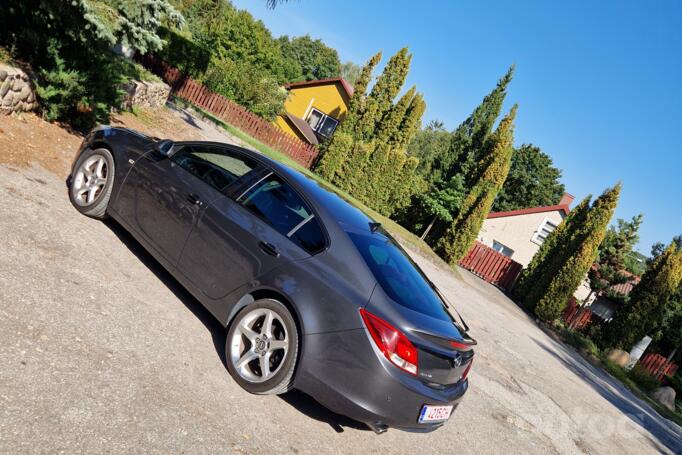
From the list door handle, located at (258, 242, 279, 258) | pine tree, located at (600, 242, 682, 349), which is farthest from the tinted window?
pine tree, located at (600, 242, 682, 349)

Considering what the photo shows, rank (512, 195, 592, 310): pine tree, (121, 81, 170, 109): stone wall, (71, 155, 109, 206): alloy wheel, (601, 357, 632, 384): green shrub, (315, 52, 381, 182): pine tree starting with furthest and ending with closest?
(315, 52, 381, 182): pine tree → (512, 195, 592, 310): pine tree → (601, 357, 632, 384): green shrub → (121, 81, 170, 109): stone wall → (71, 155, 109, 206): alloy wheel

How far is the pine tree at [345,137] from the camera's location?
2588 cm

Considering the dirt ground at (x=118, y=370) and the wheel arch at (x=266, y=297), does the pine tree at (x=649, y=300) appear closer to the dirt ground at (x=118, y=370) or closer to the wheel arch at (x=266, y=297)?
the dirt ground at (x=118, y=370)

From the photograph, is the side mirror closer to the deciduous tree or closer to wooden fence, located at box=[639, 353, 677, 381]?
wooden fence, located at box=[639, 353, 677, 381]

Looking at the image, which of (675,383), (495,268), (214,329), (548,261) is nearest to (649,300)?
(548,261)

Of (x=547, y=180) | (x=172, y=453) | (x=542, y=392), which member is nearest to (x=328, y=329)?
(x=172, y=453)

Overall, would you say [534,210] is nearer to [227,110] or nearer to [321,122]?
[321,122]

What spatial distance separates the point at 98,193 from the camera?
5090 millimetres

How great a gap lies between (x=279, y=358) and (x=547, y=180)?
69.6 metres

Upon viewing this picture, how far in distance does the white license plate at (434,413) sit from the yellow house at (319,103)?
3807 cm

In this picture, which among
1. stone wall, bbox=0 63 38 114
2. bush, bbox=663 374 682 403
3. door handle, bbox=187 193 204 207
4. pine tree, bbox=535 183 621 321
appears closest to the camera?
door handle, bbox=187 193 204 207

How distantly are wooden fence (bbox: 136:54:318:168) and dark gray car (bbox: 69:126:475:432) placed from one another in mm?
21257

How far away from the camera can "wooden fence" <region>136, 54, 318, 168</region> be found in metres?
24.7

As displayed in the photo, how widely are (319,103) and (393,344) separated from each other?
40290 millimetres
